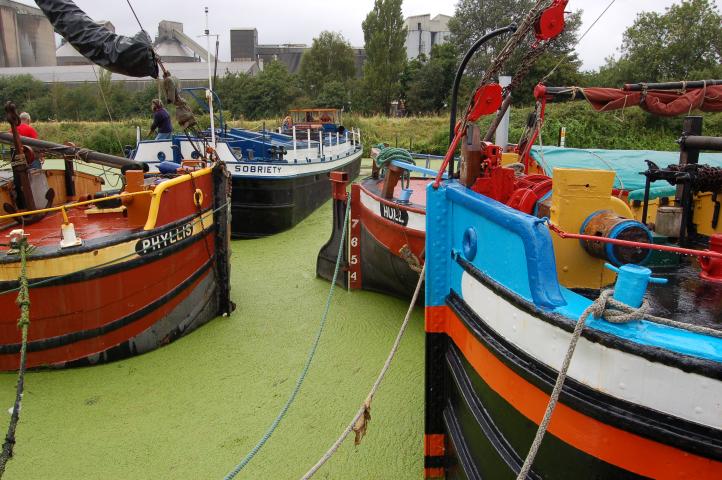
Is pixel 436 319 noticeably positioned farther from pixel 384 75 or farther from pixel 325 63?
pixel 325 63

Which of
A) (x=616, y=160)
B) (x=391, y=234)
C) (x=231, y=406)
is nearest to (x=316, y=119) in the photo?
(x=616, y=160)

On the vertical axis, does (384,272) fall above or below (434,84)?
below

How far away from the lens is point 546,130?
24047 mm

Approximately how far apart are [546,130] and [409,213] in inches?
809

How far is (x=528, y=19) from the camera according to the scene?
306 cm

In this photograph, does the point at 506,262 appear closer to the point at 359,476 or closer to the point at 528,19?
the point at 528,19

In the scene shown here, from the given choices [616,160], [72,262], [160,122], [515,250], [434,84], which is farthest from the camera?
[434,84]

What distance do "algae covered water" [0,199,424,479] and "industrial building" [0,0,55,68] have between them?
57.1 meters

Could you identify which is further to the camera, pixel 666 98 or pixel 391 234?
pixel 391 234

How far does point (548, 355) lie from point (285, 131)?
1674 centimetres

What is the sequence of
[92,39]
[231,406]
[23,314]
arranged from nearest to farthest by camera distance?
[23,314] < [231,406] < [92,39]

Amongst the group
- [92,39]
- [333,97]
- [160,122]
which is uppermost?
[333,97]

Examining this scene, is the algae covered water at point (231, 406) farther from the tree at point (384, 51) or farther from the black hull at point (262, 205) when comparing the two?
the tree at point (384, 51)

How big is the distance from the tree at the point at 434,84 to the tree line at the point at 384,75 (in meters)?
0.07
